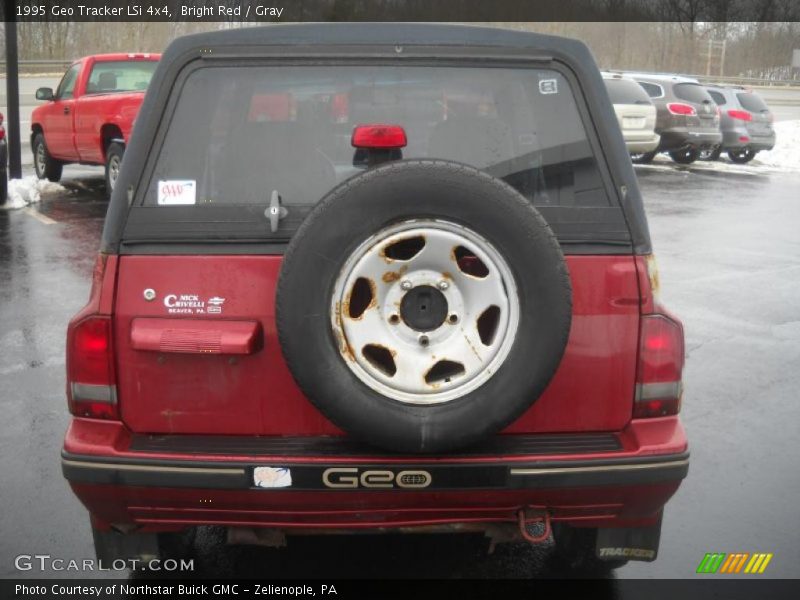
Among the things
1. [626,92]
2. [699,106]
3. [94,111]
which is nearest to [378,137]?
[94,111]

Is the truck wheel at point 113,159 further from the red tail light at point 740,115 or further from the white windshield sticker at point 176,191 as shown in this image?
the red tail light at point 740,115

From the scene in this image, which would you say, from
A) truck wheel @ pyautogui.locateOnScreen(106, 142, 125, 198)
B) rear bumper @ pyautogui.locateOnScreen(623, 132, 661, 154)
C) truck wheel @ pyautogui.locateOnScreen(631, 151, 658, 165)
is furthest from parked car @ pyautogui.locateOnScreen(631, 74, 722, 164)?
truck wheel @ pyautogui.locateOnScreen(106, 142, 125, 198)

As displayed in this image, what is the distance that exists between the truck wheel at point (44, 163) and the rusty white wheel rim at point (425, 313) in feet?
43.1

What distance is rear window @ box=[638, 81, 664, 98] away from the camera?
68.1 ft

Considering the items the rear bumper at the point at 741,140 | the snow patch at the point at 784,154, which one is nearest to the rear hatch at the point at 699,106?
the rear bumper at the point at 741,140

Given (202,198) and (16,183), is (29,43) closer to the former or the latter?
(16,183)

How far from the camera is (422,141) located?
10.6ft

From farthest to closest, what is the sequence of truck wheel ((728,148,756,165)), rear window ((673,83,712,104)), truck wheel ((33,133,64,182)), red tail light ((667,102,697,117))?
truck wheel ((728,148,756,165)), rear window ((673,83,712,104)), red tail light ((667,102,697,117)), truck wheel ((33,133,64,182))

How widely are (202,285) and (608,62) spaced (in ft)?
193

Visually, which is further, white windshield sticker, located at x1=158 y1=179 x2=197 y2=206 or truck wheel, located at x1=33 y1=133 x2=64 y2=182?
truck wheel, located at x1=33 y1=133 x2=64 y2=182

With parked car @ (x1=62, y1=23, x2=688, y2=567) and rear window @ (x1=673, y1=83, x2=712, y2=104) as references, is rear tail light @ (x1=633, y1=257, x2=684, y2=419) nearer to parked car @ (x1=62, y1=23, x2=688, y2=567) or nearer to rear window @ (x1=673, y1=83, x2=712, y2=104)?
parked car @ (x1=62, y1=23, x2=688, y2=567)

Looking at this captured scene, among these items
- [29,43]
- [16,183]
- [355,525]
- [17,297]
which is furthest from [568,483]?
[29,43]

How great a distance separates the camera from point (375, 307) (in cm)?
286

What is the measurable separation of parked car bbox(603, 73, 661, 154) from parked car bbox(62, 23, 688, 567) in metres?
16.0
